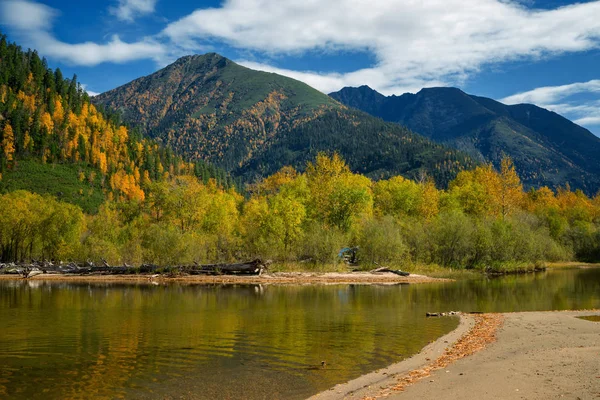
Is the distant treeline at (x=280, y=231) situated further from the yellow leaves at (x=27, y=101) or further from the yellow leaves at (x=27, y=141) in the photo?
the yellow leaves at (x=27, y=101)

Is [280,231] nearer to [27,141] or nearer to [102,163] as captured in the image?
[27,141]

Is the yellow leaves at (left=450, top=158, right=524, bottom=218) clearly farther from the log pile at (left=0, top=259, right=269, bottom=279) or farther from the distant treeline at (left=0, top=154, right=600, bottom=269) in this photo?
the log pile at (left=0, top=259, right=269, bottom=279)

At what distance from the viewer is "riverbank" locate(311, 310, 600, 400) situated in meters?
12.6

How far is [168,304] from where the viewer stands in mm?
35156

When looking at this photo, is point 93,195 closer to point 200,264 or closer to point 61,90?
point 61,90

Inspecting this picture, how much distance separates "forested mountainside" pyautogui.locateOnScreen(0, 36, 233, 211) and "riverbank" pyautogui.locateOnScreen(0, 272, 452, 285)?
266ft

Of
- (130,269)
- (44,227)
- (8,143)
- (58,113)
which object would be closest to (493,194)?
(130,269)

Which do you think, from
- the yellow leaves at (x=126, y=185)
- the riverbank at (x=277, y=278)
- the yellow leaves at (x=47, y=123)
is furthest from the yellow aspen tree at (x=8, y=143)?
the riverbank at (x=277, y=278)

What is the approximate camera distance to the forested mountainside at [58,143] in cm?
14138

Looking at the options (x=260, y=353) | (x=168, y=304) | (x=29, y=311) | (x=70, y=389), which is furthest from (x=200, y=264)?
(x=70, y=389)

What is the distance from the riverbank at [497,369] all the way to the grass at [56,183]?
133 metres

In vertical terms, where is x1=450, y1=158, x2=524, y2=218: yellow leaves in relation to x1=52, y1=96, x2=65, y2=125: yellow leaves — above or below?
below

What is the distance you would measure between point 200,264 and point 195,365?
149 feet

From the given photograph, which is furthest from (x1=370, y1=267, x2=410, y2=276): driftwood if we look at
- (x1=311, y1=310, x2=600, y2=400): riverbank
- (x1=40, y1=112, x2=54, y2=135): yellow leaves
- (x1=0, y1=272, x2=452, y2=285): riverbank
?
(x1=40, y1=112, x2=54, y2=135): yellow leaves
